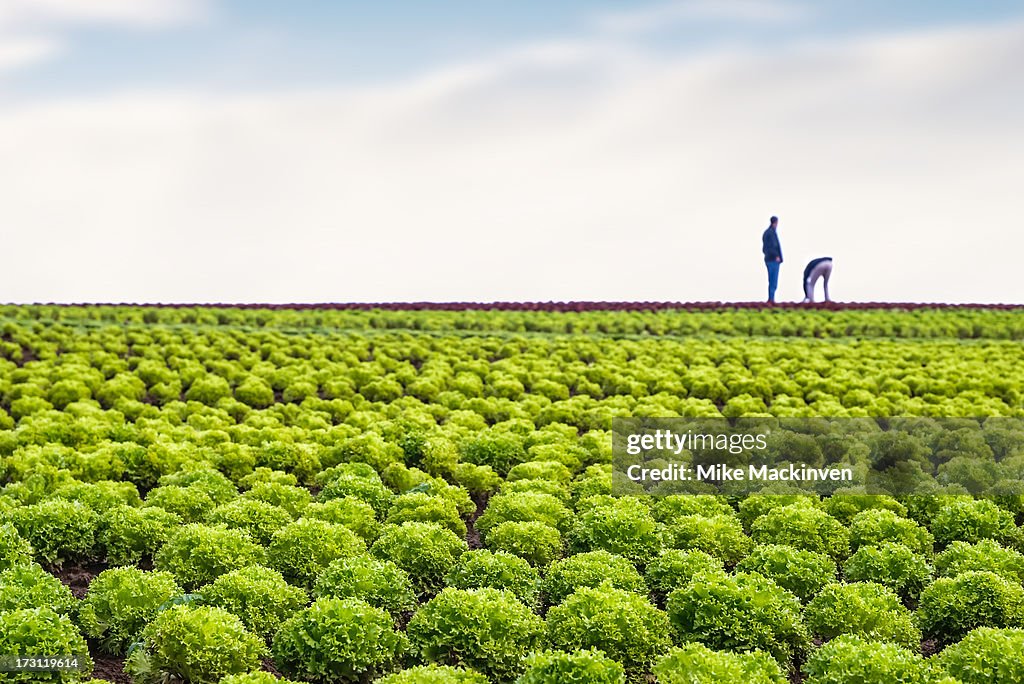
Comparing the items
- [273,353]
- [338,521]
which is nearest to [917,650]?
[338,521]

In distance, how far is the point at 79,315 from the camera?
81.1 ft

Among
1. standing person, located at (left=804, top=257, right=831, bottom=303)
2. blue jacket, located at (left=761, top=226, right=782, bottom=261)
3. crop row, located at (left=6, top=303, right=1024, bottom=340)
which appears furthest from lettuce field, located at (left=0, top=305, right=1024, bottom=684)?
standing person, located at (left=804, top=257, right=831, bottom=303)

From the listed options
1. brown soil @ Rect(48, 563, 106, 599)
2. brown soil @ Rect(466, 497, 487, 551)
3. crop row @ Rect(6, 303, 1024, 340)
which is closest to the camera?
brown soil @ Rect(48, 563, 106, 599)

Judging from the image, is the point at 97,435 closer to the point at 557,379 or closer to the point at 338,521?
the point at 338,521

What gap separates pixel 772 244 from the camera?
33.1 meters

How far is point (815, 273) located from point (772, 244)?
13.2ft

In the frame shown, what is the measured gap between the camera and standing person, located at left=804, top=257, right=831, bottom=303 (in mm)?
36062

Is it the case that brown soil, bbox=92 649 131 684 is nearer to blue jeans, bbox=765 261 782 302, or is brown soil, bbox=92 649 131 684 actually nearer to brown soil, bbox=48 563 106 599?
brown soil, bbox=48 563 106 599

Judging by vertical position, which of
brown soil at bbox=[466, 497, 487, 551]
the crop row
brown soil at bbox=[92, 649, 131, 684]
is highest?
the crop row

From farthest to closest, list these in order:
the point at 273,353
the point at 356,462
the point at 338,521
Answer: the point at 273,353, the point at 356,462, the point at 338,521

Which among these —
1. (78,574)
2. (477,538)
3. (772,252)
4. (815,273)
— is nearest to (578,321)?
(772,252)

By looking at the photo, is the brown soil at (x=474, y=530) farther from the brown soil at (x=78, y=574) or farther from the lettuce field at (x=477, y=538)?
the brown soil at (x=78, y=574)

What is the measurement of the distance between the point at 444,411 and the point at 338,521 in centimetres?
581

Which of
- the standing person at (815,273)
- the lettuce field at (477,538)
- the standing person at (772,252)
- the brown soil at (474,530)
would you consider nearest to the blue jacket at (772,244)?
the standing person at (772,252)
